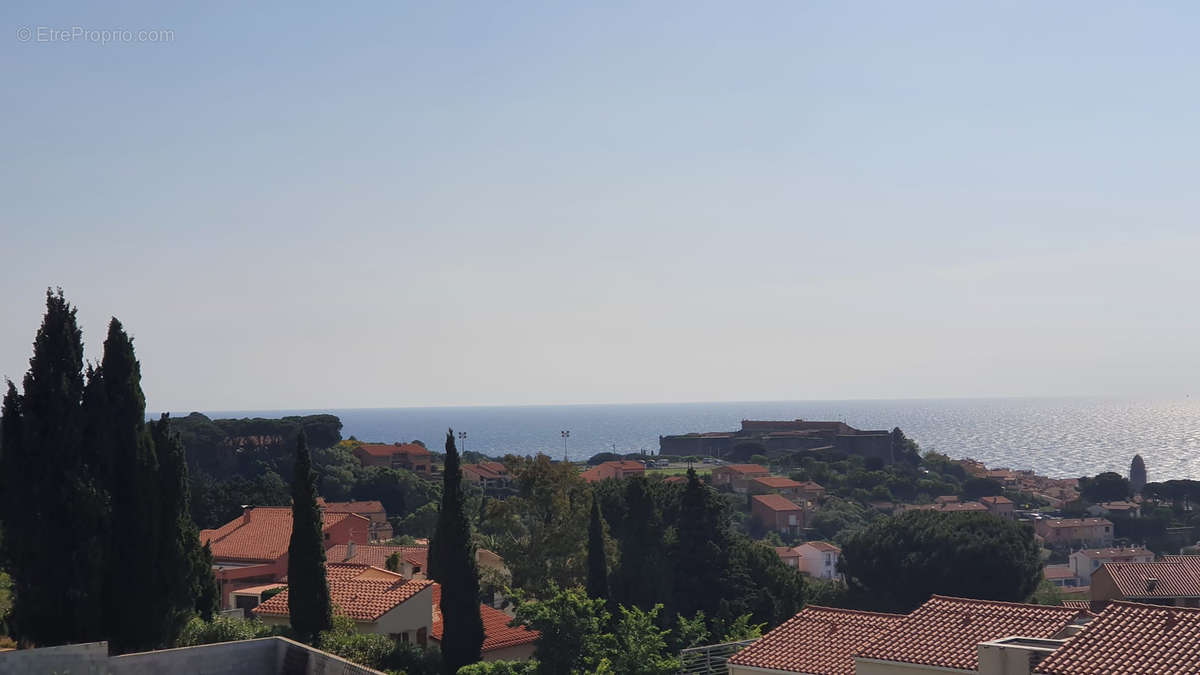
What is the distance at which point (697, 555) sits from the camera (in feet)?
134

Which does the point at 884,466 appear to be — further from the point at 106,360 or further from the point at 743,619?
the point at 106,360

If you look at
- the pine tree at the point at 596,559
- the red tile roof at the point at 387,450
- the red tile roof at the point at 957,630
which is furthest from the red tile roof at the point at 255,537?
the red tile roof at the point at 387,450

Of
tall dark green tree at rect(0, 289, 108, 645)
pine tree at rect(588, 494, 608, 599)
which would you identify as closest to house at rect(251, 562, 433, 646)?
pine tree at rect(588, 494, 608, 599)

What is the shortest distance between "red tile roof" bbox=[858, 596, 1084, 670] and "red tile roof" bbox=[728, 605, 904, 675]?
0.72 meters

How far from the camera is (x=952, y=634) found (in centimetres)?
1792

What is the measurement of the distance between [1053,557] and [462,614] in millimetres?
73618

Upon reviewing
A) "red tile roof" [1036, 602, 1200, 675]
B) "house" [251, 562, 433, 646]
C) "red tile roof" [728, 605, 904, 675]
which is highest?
"red tile roof" [1036, 602, 1200, 675]

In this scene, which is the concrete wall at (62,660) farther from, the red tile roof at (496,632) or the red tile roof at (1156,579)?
the red tile roof at (1156,579)

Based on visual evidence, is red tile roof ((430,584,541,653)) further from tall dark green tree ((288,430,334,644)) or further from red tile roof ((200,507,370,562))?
red tile roof ((200,507,370,562))

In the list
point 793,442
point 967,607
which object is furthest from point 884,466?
point 967,607

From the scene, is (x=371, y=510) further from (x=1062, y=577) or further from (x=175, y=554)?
(x=175, y=554)

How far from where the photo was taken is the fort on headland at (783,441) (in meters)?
138

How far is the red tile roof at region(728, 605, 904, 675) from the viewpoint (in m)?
18.9

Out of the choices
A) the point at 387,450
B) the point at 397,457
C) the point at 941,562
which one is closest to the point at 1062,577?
the point at 941,562
